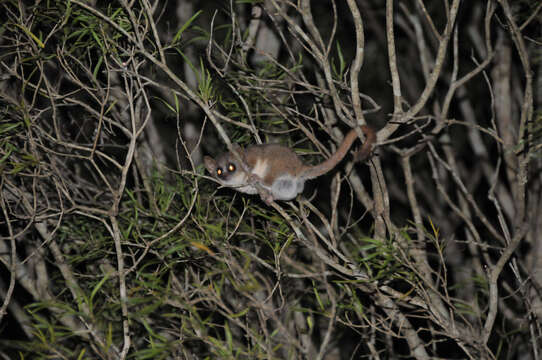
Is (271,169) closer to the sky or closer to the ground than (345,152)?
closer to the ground

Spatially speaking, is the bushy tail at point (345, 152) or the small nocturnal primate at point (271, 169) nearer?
the bushy tail at point (345, 152)

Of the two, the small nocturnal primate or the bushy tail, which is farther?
the small nocturnal primate

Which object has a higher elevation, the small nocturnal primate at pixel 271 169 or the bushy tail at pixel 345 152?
the bushy tail at pixel 345 152

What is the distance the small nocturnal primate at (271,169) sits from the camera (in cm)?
331

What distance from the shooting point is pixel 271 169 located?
3477mm

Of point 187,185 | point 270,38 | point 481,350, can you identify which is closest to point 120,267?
point 187,185

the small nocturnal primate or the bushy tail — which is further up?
the bushy tail

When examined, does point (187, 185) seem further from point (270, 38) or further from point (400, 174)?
point (400, 174)

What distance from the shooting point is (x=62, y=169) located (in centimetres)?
369

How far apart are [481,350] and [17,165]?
2.72 meters

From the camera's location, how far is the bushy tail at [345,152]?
2.76m

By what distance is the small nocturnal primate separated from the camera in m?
3.31

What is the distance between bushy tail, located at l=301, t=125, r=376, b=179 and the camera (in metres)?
2.76

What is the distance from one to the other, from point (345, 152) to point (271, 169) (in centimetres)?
57
